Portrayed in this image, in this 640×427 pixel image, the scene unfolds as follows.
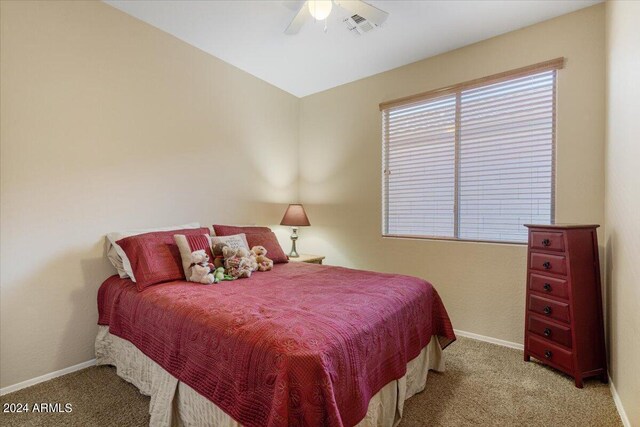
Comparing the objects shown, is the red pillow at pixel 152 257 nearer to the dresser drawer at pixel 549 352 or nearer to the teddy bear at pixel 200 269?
the teddy bear at pixel 200 269

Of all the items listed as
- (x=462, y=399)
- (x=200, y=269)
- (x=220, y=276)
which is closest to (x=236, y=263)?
(x=220, y=276)

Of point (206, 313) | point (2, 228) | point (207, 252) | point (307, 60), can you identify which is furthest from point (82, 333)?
point (307, 60)

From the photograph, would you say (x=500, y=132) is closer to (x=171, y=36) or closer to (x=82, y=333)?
(x=171, y=36)

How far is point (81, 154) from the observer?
7.34 feet

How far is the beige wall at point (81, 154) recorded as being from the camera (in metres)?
1.97

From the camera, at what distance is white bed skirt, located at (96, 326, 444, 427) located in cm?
139

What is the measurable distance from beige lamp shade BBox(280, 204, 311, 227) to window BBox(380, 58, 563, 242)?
0.97 m

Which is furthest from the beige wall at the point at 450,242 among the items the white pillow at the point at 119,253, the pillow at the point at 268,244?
the white pillow at the point at 119,253

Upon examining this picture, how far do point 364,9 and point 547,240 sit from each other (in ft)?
6.65

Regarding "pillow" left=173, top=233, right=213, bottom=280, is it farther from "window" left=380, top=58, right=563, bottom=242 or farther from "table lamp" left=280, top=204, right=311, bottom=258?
"window" left=380, top=58, right=563, bottom=242

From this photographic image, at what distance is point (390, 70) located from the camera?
332 centimetres

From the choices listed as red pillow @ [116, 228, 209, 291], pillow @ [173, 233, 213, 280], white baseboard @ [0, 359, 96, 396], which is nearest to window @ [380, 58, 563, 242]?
pillow @ [173, 233, 213, 280]

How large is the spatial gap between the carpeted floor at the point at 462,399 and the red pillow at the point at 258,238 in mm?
1312

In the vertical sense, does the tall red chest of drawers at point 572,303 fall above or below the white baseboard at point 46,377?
above
